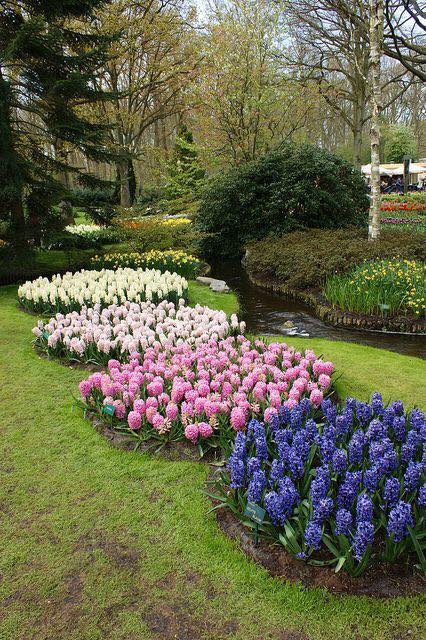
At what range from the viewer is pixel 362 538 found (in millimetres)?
2441

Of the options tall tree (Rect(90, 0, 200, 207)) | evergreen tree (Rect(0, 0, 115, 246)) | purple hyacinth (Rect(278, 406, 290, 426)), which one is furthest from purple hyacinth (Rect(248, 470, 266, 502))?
tall tree (Rect(90, 0, 200, 207))

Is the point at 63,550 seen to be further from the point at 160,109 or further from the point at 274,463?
the point at 160,109

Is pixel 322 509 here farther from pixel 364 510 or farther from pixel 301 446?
pixel 301 446

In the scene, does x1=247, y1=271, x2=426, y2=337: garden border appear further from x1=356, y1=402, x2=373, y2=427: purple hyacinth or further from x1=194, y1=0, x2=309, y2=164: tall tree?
x1=194, y1=0, x2=309, y2=164: tall tree

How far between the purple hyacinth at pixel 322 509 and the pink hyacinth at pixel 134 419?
1820 mm

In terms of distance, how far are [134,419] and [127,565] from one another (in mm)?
1288

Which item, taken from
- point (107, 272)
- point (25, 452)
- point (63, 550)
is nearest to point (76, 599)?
point (63, 550)

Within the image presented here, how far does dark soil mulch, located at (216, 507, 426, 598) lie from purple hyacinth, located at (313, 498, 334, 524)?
0.32 meters

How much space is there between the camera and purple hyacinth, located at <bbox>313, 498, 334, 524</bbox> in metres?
2.58

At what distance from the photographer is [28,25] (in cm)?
868

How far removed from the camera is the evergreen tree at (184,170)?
731 inches

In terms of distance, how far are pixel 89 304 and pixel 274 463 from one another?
5.10m

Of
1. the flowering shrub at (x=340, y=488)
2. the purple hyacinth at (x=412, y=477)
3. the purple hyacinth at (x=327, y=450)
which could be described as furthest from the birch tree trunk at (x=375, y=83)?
the purple hyacinth at (x=412, y=477)

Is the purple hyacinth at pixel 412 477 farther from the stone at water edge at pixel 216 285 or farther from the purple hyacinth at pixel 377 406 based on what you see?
the stone at water edge at pixel 216 285
